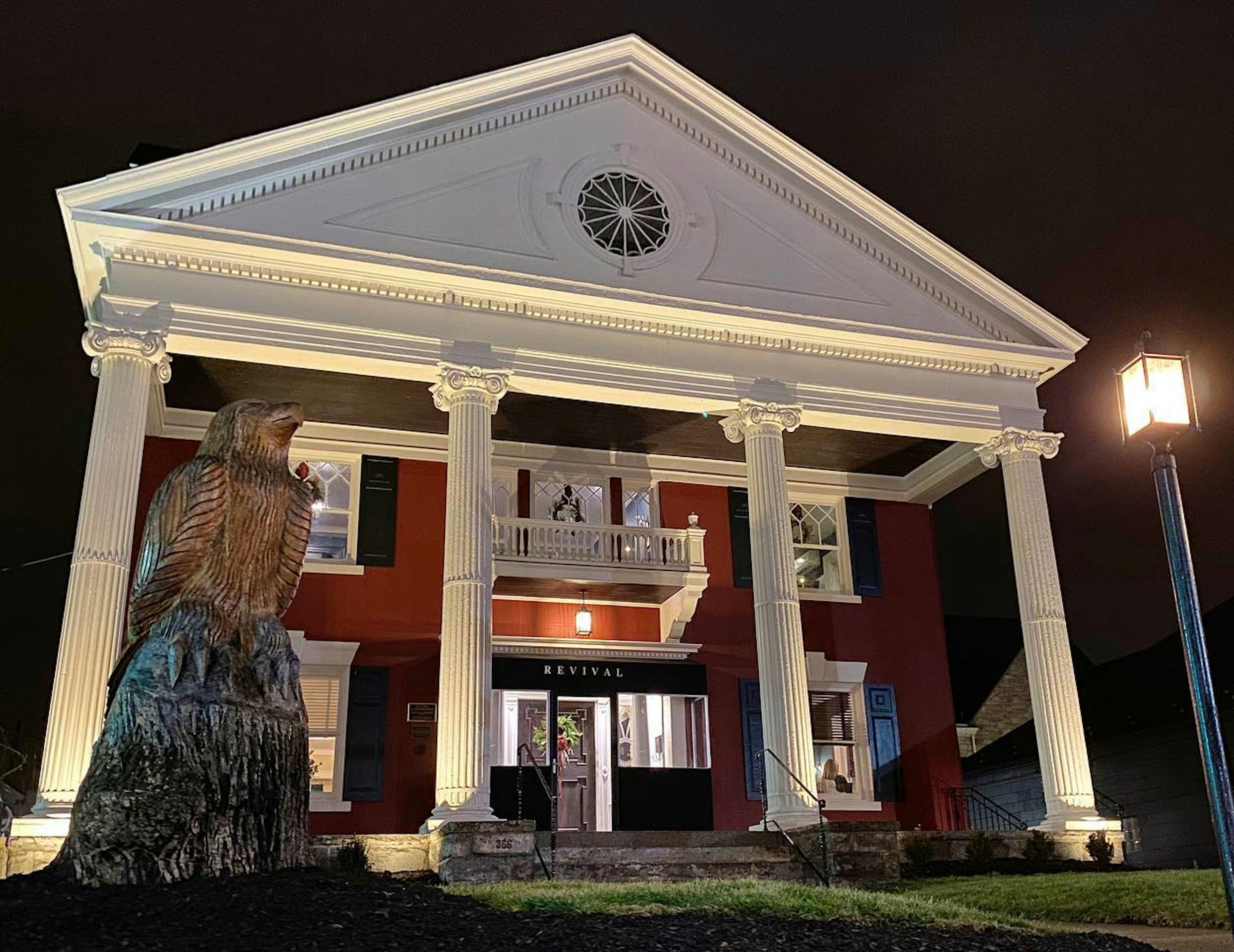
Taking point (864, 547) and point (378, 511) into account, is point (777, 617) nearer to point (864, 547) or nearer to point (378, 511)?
point (864, 547)

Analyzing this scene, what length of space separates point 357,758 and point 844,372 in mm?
9513

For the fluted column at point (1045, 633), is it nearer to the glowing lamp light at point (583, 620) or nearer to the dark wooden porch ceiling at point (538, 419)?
the dark wooden porch ceiling at point (538, 419)

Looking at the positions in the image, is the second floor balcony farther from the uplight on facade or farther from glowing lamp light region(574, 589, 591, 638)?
the uplight on facade

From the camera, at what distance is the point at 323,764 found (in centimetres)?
1720

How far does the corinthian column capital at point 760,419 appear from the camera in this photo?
1658 centimetres

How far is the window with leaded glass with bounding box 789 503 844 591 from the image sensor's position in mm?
21000

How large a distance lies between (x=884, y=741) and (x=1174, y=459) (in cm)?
1450

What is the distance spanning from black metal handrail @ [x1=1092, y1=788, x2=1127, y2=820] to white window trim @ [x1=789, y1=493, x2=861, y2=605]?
7.56 meters

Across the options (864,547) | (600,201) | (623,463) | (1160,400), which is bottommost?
(1160,400)

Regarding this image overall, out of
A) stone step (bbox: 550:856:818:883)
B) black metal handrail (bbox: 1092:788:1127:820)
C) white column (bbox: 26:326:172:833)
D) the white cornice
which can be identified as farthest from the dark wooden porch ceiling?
black metal handrail (bbox: 1092:788:1127:820)

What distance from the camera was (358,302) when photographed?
15.3 meters

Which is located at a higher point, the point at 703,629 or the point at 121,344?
the point at 121,344

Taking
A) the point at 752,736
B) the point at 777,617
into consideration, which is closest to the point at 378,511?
the point at 777,617

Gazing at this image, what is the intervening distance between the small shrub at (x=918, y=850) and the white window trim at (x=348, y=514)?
9.16 meters
